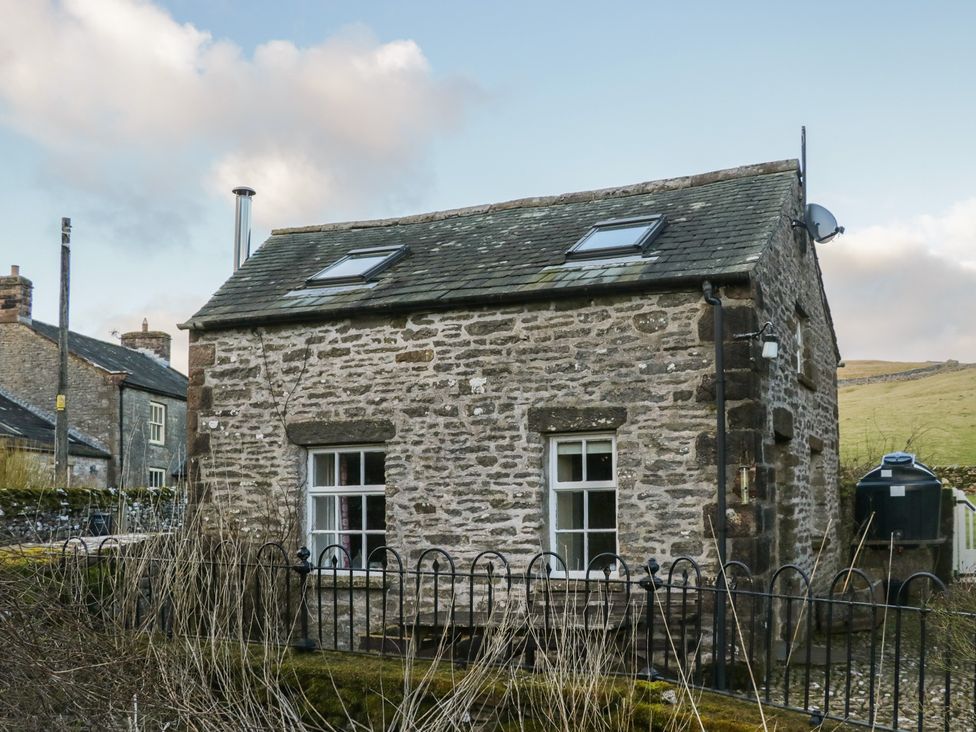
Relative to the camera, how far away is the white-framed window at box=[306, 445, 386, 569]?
10.7m

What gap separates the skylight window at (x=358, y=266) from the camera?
11602 millimetres

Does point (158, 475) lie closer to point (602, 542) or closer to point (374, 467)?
point (374, 467)

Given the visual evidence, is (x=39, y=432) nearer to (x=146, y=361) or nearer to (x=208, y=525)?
(x=146, y=361)

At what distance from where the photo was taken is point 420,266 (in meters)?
11.6

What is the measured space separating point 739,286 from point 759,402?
108cm

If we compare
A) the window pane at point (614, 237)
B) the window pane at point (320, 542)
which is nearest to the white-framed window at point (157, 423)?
the window pane at point (320, 542)

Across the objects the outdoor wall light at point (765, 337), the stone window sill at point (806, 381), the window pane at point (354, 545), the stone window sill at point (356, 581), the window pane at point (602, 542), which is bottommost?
the stone window sill at point (356, 581)

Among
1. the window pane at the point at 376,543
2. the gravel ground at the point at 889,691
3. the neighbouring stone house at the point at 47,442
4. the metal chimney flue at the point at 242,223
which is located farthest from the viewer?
the neighbouring stone house at the point at 47,442

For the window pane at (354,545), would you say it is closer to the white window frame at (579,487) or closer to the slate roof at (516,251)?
the white window frame at (579,487)

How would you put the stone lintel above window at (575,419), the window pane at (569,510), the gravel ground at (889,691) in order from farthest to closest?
the window pane at (569,510)
the stone lintel above window at (575,419)
the gravel ground at (889,691)

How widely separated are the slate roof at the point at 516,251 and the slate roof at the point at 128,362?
12.2m

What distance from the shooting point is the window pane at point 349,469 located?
10.9 metres

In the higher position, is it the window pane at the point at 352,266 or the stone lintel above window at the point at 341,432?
the window pane at the point at 352,266

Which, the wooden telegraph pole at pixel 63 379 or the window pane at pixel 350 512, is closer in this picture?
the window pane at pixel 350 512
